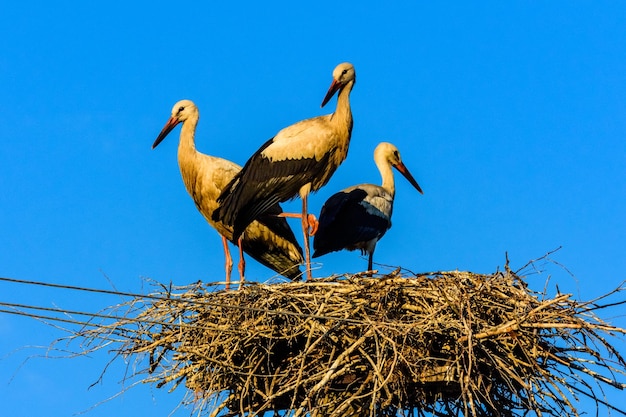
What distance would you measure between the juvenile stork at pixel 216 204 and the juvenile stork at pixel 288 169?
514mm

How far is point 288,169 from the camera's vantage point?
8.86 meters

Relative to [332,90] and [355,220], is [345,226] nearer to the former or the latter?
[355,220]

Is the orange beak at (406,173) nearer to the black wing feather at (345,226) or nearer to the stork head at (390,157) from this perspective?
the stork head at (390,157)

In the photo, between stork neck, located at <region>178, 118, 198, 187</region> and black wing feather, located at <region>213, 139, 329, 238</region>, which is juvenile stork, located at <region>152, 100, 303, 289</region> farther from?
black wing feather, located at <region>213, 139, 329, 238</region>

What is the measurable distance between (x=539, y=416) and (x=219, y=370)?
1777 mm

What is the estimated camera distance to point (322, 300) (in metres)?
6.89

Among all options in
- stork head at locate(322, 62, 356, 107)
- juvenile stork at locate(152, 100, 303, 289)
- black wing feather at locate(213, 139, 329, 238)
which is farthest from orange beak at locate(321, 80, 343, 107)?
juvenile stork at locate(152, 100, 303, 289)

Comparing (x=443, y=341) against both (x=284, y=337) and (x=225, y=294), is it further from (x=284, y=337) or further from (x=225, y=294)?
(x=225, y=294)

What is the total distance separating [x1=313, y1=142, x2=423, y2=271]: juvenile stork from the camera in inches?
359

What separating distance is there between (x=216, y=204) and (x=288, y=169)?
917 millimetres

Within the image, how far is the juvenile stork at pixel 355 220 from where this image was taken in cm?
912

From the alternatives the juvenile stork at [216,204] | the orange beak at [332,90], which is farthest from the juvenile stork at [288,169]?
the juvenile stork at [216,204]

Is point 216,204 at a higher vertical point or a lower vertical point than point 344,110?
lower

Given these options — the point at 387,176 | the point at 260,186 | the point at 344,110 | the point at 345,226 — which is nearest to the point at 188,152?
the point at 260,186
